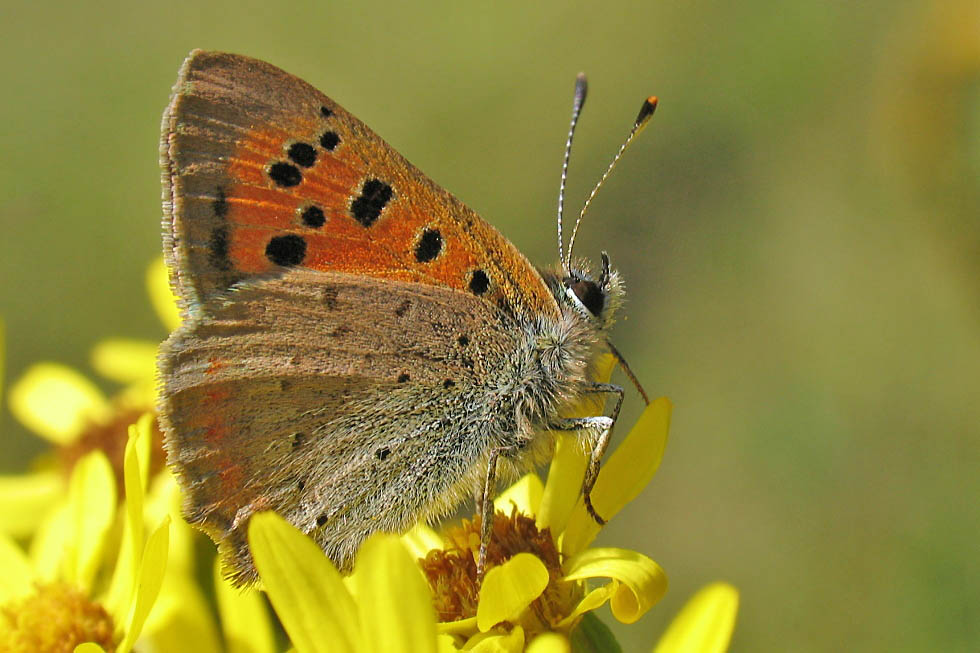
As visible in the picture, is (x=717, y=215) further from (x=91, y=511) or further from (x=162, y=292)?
(x=91, y=511)

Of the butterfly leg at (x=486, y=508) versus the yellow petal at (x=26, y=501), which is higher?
the yellow petal at (x=26, y=501)

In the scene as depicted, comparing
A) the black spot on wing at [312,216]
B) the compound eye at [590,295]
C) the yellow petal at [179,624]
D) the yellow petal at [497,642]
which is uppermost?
the black spot on wing at [312,216]

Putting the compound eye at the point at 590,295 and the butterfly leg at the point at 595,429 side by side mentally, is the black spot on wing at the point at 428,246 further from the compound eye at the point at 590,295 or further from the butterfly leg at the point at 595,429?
the butterfly leg at the point at 595,429

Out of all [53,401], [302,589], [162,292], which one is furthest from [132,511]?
[53,401]

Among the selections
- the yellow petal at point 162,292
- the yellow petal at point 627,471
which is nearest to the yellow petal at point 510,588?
the yellow petal at point 627,471

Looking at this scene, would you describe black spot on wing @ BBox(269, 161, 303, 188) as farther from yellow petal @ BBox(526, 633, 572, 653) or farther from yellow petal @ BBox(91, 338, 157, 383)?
yellow petal @ BBox(91, 338, 157, 383)
